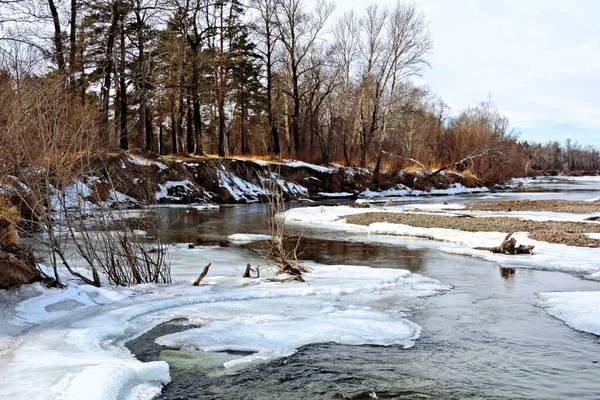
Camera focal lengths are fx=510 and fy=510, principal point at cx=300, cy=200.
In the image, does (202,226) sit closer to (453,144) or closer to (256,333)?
(256,333)

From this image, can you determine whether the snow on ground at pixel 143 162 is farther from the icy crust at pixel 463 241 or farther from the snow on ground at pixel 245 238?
the snow on ground at pixel 245 238

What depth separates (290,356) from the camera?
611cm

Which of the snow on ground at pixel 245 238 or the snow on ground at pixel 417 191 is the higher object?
the snow on ground at pixel 417 191

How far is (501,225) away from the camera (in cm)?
1797

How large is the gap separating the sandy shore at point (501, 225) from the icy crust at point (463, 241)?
0.48 meters

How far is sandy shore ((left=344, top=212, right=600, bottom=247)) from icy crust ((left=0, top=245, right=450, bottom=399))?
643cm

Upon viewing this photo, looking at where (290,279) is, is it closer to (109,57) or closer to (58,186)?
(58,186)

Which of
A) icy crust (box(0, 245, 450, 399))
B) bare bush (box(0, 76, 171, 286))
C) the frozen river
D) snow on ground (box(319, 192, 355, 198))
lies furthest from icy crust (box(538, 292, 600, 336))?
snow on ground (box(319, 192, 355, 198))

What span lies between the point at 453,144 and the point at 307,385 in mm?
54884

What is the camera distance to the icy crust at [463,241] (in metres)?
12.3

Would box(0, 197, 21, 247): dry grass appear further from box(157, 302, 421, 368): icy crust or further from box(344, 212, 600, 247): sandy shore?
box(344, 212, 600, 247): sandy shore

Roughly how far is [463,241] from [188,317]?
10978 mm

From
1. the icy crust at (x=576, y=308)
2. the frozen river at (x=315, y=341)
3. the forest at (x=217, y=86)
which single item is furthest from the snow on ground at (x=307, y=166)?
the icy crust at (x=576, y=308)

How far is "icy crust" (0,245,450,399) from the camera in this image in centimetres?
494
